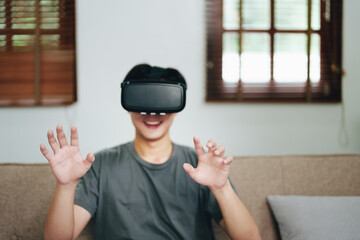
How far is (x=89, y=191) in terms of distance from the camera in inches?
42.0

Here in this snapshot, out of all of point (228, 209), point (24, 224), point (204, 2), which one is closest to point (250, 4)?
point (204, 2)

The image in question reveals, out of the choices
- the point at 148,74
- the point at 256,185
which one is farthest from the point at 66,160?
the point at 256,185

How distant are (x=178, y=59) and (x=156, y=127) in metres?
0.91

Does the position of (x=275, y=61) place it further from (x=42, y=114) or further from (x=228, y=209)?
(x=42, y=114)

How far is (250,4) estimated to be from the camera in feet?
6.34

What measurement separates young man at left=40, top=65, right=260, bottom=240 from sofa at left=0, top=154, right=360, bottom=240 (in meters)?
0.16

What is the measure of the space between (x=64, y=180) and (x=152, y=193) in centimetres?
34

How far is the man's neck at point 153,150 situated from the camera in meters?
1.14

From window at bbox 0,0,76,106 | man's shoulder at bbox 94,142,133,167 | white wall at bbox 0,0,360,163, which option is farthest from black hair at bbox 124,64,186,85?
window at bbox 0,0,76,106

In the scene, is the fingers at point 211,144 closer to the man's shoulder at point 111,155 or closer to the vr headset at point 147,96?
the vr headset at point 147,96

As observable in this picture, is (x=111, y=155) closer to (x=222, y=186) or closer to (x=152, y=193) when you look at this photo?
(x=152, y=193)

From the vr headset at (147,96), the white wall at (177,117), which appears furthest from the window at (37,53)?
the vr headset at (147,96)

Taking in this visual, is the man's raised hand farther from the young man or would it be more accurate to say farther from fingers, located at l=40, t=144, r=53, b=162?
fingers, located at l=40, t=144, r=53, b=162

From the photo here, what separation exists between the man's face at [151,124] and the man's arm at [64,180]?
261mm
